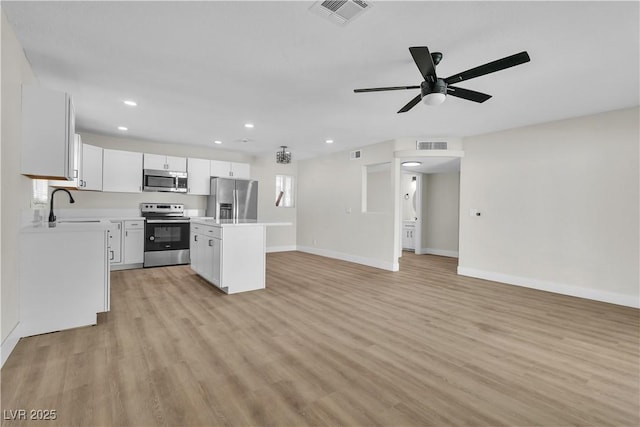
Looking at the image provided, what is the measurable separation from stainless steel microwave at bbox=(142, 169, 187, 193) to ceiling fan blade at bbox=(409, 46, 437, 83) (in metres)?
5.23

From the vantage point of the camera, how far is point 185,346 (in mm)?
2453

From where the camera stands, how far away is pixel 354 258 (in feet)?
21.7

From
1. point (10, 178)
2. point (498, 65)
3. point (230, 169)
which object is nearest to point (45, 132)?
point (10, 178)

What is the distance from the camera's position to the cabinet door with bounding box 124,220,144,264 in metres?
5.43

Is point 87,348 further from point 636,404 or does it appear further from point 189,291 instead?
point 636,404

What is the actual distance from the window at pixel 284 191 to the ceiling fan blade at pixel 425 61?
6.05 metres

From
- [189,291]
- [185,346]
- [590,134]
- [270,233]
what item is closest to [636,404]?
[185,346]

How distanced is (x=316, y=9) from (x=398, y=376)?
2.55 meters

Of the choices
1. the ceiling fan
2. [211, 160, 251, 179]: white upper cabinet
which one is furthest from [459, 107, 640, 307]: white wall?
[211, 160, 251, 179]: white upper cabinet

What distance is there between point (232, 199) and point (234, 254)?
2.90m

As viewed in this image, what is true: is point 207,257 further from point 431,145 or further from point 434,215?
point 434,215

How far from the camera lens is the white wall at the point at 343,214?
5.93 metres

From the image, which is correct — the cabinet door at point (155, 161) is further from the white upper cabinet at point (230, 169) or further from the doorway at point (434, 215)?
the doorway at point (434, 215)

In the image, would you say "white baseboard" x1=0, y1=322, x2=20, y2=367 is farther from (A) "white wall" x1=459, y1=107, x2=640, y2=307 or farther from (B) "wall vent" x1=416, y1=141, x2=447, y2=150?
(A) "white wall" x1=459, y1=107, x2=640, y2=307
